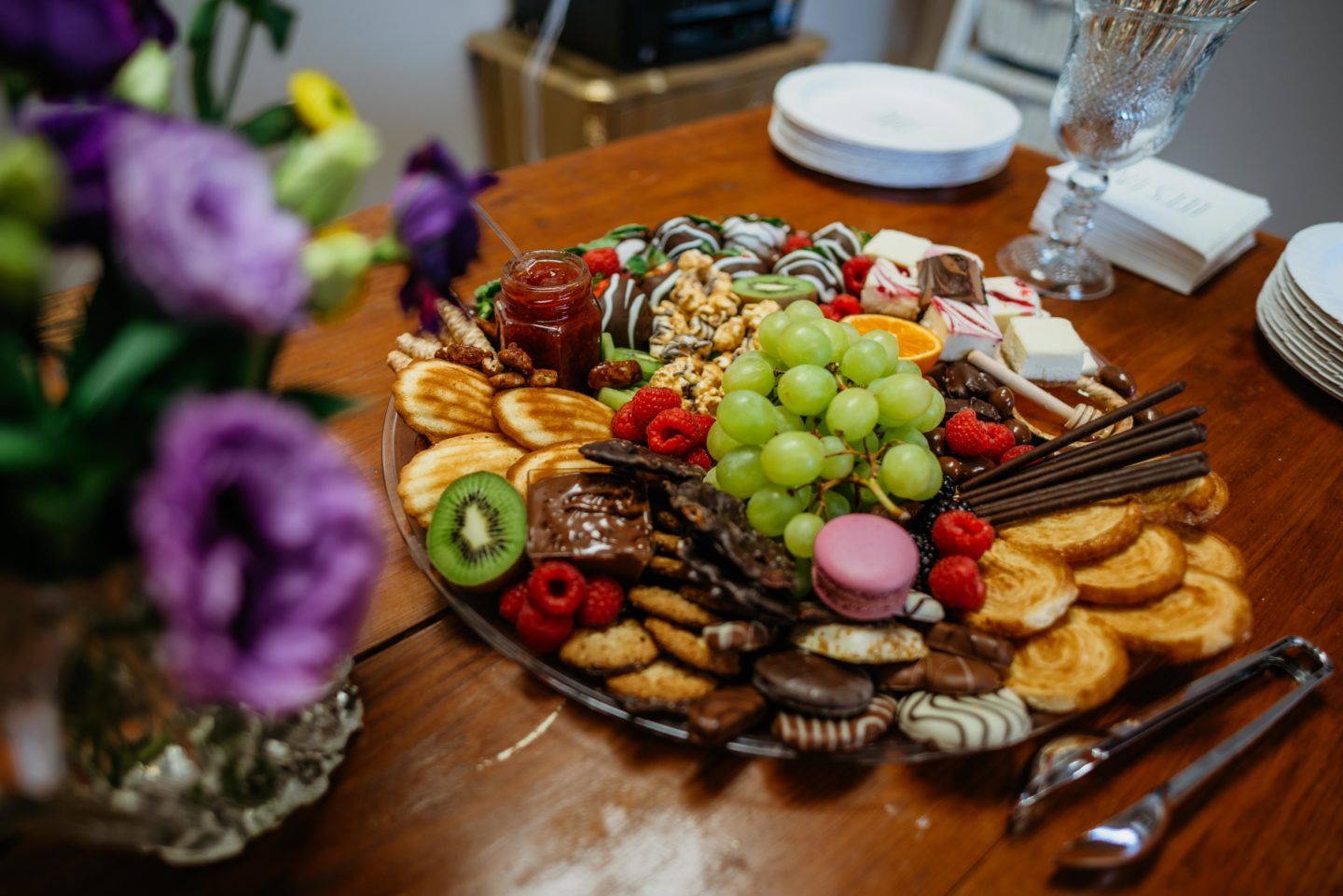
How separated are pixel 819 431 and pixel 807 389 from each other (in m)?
0.07

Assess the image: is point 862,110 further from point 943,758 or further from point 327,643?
point 327,643

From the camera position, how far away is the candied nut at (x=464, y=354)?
1.08m

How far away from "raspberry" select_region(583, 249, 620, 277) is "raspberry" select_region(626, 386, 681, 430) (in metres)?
0.35

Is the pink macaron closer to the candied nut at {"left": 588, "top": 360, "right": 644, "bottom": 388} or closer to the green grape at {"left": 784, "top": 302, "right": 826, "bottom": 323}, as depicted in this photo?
the green grape at {"left": 784, "top": 302, "right": 826, "bottom": 323}

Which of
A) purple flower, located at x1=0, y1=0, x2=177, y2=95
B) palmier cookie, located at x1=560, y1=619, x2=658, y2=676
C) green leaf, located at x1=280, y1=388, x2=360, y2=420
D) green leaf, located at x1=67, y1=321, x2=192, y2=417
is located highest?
purple flower, located at x1=0, y1=0, x2=177, y2=95

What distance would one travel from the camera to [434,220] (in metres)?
0.51

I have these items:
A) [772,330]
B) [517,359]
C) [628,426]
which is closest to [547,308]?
[517,359]

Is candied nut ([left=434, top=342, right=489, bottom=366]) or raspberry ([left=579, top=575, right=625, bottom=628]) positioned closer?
raspberry ([left=579, top=575, right=625, bottom=628])

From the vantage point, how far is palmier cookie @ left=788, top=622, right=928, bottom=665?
764 mm

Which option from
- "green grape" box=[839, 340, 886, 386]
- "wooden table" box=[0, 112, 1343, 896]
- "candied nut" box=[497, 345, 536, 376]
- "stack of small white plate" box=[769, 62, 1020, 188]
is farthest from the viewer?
"stack of small white plate" box=[769, 62, 1020, 188]

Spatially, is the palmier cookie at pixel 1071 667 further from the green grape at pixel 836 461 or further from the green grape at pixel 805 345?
the green grape at pixel 805 345

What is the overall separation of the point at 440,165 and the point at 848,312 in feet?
2.83

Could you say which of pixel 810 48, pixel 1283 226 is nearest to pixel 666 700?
pixel 810 48

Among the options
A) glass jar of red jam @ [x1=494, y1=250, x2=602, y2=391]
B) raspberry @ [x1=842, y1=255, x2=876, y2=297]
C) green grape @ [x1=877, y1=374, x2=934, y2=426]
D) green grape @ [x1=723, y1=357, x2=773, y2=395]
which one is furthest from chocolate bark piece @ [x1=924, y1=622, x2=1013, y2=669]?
raspberry @ [x1=842, y1=255, x2=876, y2=297]
